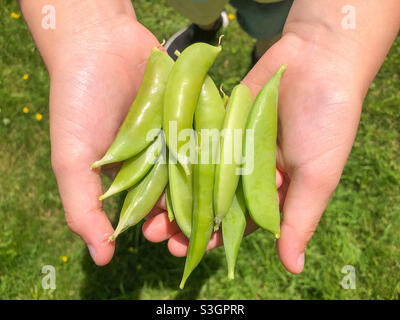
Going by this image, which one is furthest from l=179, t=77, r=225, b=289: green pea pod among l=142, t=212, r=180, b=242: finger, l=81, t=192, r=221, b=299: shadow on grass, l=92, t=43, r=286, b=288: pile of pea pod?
l=81, t=192, r=221, b=299: shadow on grass

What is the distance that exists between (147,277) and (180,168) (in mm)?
1932

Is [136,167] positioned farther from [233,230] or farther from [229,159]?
[233,230]

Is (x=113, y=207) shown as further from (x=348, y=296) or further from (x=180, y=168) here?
(x=348, y=296)

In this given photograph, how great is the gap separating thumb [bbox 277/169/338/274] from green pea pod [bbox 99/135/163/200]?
111 cm

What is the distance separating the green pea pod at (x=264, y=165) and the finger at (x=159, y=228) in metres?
0.77

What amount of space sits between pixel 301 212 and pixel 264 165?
430 millimetres

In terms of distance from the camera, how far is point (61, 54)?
3135 mm

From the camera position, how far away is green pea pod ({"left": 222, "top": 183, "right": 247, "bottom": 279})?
2.87 m

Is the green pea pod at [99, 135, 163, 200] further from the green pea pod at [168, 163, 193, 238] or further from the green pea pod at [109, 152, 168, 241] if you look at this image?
the green pea pod at [168, 163, 193, 238]

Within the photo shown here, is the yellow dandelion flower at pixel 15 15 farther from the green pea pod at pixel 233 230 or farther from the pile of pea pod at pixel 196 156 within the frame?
the green pea pod at pixel 233 230

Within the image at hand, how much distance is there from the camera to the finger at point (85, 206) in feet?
8.97

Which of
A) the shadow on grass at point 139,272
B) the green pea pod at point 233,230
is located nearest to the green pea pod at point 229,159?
the green pea pod at point 233,230

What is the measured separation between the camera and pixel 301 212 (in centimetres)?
265

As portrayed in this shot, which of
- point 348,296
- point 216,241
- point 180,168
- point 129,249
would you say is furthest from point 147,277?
point 348,296
